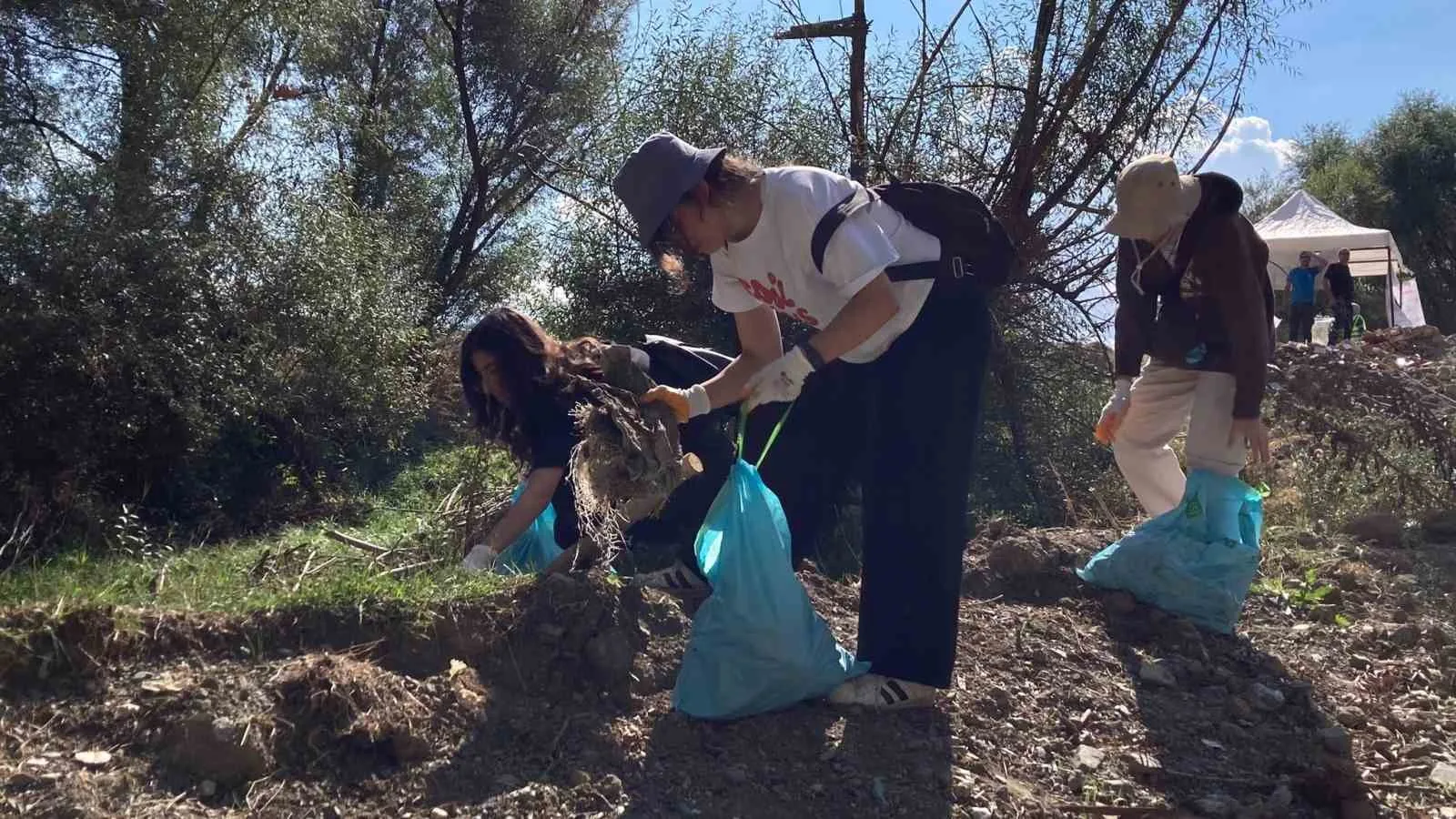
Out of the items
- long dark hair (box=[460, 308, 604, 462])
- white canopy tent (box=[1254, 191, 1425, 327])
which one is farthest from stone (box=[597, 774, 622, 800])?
white canopy tent (box=[1254, 191, 1425, 327])

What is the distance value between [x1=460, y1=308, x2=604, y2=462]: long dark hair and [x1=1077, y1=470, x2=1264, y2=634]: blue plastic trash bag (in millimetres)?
1944

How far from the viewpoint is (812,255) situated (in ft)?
8.58

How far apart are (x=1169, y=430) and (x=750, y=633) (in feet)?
6.43

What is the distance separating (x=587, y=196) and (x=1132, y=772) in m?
5.23

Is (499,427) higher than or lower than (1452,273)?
lower

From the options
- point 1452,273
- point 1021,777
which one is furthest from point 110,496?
point 1452,273

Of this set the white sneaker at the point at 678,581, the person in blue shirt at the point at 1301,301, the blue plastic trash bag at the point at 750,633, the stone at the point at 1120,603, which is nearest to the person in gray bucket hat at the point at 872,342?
the blue plastic trash bag at the point at 750,633

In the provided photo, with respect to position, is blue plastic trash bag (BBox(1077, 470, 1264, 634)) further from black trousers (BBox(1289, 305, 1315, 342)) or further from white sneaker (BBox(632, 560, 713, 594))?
black trousers (BBox(1289, 305, 1315, 342))

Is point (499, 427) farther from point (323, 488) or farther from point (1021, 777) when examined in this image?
point (323, 488)

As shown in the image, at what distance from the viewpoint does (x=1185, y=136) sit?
259 inches

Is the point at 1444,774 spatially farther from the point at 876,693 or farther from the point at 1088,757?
the point at 876,693

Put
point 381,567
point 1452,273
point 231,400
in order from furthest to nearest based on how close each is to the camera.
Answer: point 1452,273
point 231,400
point 381,567

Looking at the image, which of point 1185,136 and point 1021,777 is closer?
point 1021,777

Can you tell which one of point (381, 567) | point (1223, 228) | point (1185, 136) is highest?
point (1185, 136)
